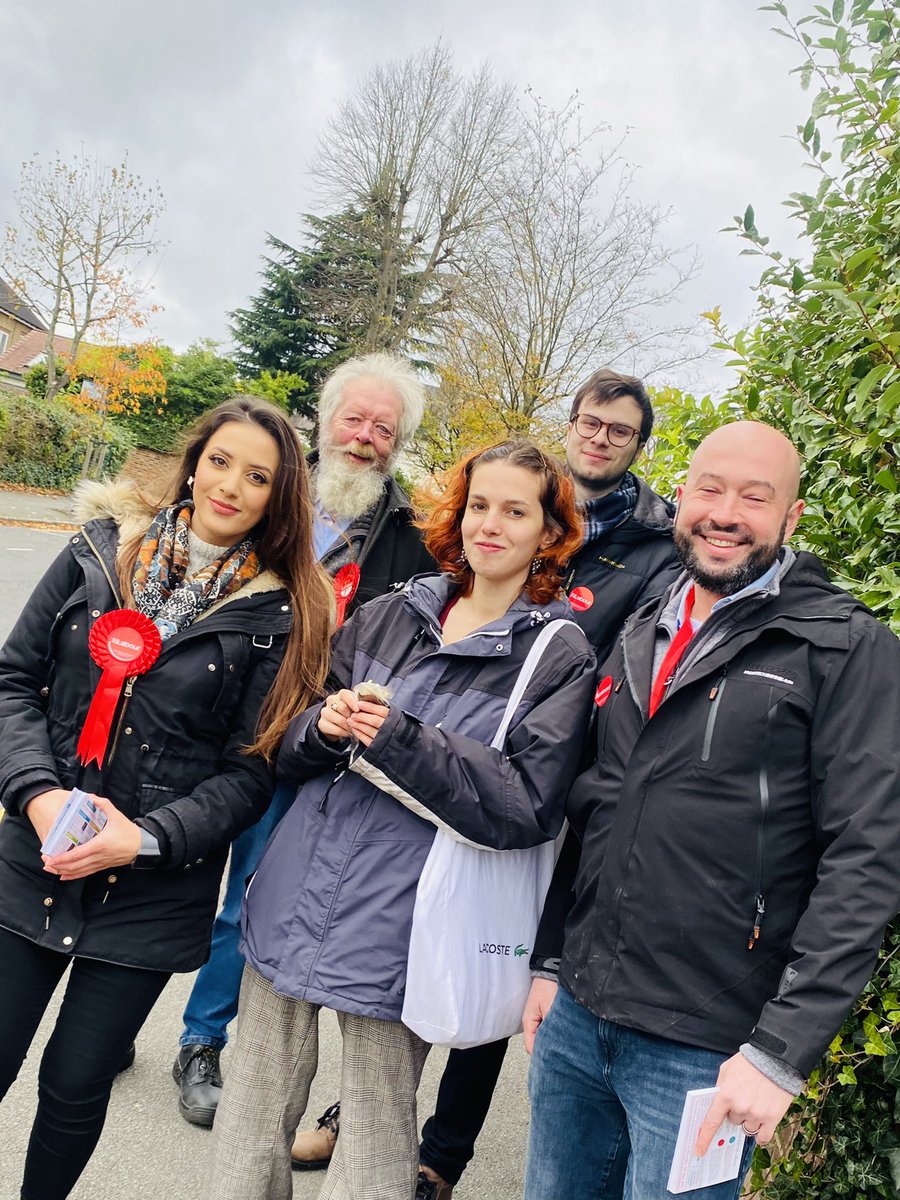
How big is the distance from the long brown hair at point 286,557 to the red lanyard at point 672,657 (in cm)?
90

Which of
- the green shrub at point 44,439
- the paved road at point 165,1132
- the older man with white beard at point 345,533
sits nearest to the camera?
the paved road at point 165,1132

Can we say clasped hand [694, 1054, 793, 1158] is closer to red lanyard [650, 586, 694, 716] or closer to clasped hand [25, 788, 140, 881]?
red lanyard [650, 586, 694, 716]

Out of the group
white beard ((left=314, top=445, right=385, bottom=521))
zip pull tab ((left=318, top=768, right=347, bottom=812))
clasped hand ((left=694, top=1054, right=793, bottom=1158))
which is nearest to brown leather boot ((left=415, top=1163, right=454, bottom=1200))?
zip pull tab ((left=318, top=768, right=347, bottom=812))

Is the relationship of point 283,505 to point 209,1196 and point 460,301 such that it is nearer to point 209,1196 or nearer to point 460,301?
point 209,1196

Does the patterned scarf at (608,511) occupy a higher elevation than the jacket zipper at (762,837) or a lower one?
higher

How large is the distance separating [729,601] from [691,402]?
1425 mm

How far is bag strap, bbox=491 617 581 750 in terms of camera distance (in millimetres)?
2012

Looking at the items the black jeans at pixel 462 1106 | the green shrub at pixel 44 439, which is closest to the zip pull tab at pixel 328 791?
the black jeans at pixel 462 1106

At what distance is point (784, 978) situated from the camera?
59.6 inches

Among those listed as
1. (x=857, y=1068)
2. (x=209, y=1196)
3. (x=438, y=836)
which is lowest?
(x=209, y=1196)

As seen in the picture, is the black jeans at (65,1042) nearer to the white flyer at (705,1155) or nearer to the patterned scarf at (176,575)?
the patterned scarf at (176,575)

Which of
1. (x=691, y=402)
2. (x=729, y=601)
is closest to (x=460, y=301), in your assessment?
(x=691, y=402)

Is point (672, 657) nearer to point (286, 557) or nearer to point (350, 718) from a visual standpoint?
point (350, 718)

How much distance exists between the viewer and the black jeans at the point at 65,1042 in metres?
2.01
